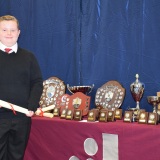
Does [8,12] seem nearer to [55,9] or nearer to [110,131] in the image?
[55,9]

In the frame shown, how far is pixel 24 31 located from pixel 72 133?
1.52m

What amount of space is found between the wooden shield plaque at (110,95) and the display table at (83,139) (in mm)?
299

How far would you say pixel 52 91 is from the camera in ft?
9.13

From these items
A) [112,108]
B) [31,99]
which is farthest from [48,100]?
[31,99]

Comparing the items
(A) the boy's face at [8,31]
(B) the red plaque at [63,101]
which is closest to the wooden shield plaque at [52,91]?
(B) the red plaque at [63,101]

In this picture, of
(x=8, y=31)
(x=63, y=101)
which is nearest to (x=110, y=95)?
(x=63, y=101)

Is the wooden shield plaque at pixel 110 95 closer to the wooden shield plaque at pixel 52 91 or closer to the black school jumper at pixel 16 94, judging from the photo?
the wooden shield plaque at pixel 52 91

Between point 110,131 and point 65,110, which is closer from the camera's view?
point 110,131

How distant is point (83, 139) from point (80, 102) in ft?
1.21

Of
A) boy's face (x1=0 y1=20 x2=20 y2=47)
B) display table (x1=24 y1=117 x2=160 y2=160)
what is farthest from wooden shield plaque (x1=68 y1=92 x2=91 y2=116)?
boy's face (x1=0 y1=20 x2=20 y2=47)

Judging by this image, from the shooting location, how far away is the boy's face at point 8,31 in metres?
1.84

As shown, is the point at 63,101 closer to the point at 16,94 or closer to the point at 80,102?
the point at 80,102

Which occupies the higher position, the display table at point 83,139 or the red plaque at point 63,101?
the red plaque at point 63,101

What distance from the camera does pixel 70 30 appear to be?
2.96 meters
